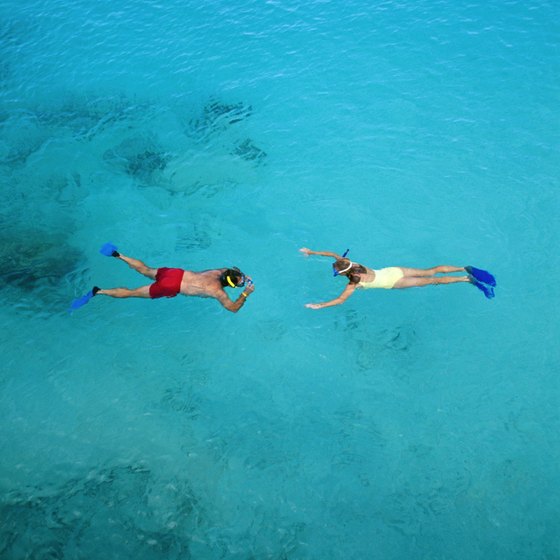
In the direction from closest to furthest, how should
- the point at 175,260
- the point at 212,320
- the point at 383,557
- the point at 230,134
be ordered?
the point at 383,557, the point at 212,320, the point at 175,260, the point at 230,134

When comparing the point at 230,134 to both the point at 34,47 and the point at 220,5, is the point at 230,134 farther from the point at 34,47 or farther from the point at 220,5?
the point at 34,47

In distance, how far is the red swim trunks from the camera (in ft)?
32.7

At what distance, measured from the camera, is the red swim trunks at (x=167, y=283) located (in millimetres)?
9961

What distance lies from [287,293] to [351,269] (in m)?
2.33

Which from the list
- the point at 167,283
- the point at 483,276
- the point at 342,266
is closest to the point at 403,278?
the point at 342,266

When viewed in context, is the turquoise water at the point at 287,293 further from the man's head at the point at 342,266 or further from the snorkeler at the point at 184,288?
the man's head at the point at 342,266

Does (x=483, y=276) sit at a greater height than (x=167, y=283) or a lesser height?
lesser

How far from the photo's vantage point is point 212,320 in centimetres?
1133

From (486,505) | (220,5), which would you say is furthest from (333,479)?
(220,5)

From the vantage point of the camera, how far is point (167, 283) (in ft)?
32.7

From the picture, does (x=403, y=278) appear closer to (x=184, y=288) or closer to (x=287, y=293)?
(x=287, y=293)

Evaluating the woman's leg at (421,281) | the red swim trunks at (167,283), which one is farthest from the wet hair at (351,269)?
the red swim trunks at (167,283)

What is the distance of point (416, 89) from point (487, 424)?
11.1 m

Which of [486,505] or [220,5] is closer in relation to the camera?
[486,505]
